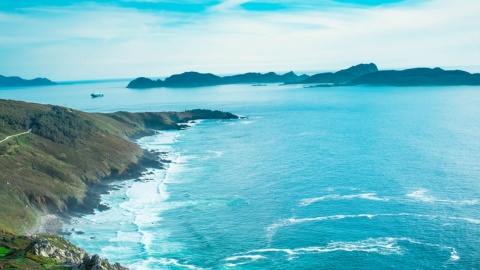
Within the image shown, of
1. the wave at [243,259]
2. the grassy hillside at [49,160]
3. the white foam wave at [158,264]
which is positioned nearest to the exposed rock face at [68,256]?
the white foam wave at [158,264]

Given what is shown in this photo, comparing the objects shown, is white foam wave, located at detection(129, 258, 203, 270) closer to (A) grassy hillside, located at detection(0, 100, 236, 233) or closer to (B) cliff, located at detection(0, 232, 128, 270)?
(B) cliff, located at detection(0, 232, 128, 270)

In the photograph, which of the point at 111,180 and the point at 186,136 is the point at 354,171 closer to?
the point at 111,180

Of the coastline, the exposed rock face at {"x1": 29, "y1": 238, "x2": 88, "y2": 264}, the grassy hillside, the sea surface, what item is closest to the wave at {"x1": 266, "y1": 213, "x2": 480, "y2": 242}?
the sea surface

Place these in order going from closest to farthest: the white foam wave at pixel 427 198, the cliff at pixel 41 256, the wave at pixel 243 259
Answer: the cliff at pixel 41 256, the wave at pixel 243 259, the white foam wave at pixel 427 198

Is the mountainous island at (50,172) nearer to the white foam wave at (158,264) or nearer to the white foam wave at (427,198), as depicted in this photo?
the white foam wave at (158,264)

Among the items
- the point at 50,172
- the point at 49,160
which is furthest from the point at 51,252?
the point at 49,160

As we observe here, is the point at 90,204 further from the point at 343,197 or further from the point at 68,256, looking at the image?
the point at 343,197

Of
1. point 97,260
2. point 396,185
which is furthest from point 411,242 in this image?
point 97,260
